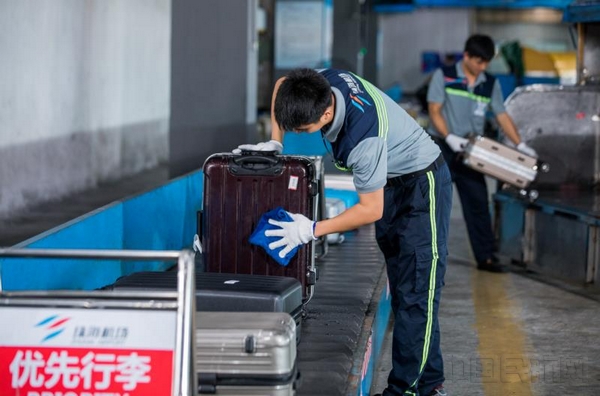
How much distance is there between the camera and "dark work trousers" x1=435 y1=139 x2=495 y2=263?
6.95 meters

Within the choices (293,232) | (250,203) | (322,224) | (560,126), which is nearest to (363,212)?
(322,224)

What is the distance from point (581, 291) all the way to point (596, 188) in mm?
1291

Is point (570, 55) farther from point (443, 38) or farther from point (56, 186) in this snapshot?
point (56, 186)

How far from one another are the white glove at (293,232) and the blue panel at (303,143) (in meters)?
4.85

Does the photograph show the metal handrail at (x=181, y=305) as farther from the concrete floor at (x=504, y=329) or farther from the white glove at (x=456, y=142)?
the white glove at (x=456, y=142)

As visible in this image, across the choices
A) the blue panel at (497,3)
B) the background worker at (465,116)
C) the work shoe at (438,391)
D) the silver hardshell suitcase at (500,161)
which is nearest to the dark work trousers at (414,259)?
the work shoe at (438,391)

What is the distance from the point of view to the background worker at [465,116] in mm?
6863

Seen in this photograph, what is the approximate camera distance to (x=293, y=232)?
146 inches

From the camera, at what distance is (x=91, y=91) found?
7.49m

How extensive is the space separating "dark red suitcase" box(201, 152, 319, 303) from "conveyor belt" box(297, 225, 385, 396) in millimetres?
208

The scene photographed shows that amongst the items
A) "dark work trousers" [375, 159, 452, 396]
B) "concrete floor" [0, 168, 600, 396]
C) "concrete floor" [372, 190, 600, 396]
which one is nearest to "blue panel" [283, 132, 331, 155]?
"concrete floor" [0, 168, 600, 396]

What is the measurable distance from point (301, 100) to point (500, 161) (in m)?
3.81

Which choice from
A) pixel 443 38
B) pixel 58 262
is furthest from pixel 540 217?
pixel 443 38

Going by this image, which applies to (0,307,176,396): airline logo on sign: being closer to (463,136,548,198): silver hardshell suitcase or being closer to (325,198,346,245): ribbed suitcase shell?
(325,198,346,245): ribbed suitcase shell
